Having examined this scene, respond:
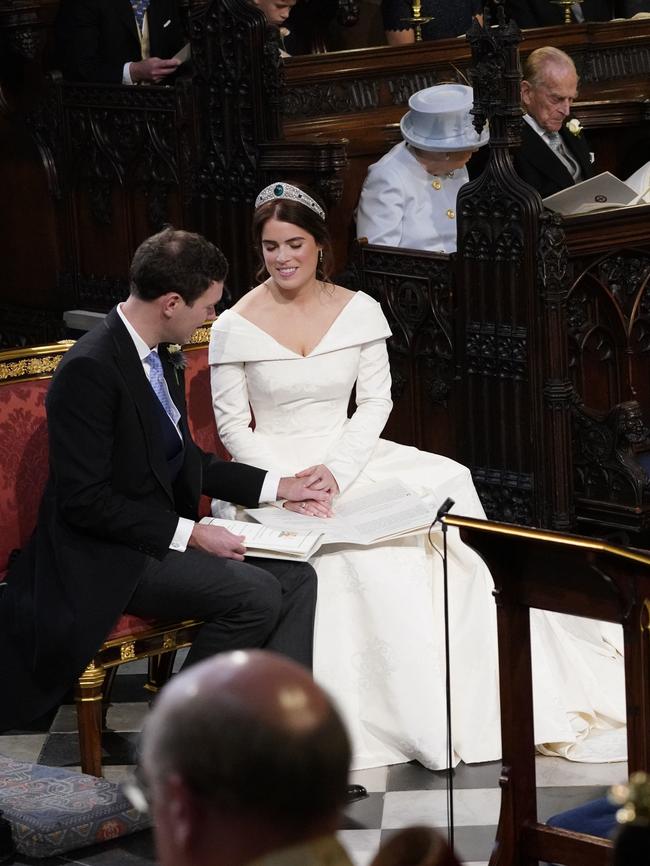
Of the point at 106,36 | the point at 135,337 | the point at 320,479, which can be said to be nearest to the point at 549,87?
the point at 106,36

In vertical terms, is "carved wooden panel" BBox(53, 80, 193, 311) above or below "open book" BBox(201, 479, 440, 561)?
above

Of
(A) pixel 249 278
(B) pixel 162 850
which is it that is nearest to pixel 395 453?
(A) pixel 249 278

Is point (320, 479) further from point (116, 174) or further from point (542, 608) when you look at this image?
point (116, 174)

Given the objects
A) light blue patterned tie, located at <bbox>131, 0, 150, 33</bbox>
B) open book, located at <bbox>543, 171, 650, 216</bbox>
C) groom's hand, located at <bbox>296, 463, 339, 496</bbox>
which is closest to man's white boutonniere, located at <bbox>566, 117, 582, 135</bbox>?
open book, located at <bbox>543, 171, 650, 216</bbox>

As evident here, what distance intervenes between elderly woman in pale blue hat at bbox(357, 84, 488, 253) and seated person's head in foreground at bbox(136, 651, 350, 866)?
16.4 ft

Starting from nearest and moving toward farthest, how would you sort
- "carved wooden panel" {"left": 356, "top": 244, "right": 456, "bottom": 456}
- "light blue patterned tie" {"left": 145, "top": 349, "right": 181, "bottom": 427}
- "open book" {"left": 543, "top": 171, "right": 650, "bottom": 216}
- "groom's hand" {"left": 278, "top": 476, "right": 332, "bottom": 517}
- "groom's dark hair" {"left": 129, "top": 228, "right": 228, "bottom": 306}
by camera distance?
"groom's dark hair" {"left": 129, "top": 228, "right": 228, "bottom": 306} < "light blue patterned tie" {"left": 145, "top": 349, "right": 181, "bottom": 427} < "groom's hand" {"left": 278, "top": 476, "right": 332, "bottom": 517} < "open book" {"left": 543, "top": 171, "right": 650, "bottom": 216} < "carved wooden panel" {"left": 356, "top": 244, "right": 456, "bottom": 456}

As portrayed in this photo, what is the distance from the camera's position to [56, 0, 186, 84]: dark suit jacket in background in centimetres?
710

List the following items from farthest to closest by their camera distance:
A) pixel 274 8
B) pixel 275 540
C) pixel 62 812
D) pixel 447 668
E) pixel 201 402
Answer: pixel 274 8 < pixel 201 402 < pixel 275 540 < pixel 62 812 < pixel 447 668

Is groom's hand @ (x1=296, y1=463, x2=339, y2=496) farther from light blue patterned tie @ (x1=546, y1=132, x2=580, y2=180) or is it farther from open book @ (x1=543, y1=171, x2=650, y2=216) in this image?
light blue patterned tie @ (x1=546, y1=132, x2=580, y2=180)

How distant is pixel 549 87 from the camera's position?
21.2 ft

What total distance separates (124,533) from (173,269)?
69 centimetres

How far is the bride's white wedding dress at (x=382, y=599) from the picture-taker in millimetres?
4453

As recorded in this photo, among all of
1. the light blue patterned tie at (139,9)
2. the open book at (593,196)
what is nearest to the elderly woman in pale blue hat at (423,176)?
the open book at (593,196)

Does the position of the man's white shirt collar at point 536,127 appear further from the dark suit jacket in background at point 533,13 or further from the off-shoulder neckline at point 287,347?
the off-shoulder neckline at point 287,347
